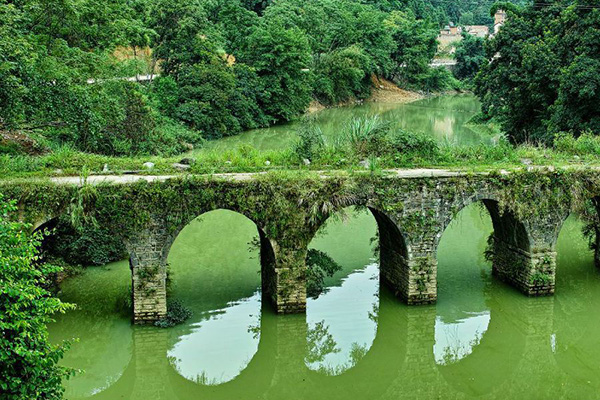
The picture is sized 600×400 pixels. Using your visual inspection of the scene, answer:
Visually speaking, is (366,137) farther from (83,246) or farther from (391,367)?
(83,246)

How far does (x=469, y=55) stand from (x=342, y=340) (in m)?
Result: 56.9

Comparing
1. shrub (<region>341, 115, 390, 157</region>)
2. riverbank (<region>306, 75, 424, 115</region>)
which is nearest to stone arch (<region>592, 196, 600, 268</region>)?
shrub (<region>341, 115, 390, 157</region>)

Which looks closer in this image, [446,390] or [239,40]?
[446,390]

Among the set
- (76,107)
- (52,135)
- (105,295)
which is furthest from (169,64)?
(105,295)

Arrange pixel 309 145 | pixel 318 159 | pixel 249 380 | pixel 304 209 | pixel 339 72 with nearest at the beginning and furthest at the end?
pixel 249 380, pixel 304 209, pixel 318 159, pixel 309 145, pixel 339 72

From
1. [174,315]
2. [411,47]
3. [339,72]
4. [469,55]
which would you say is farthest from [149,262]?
[469,55]

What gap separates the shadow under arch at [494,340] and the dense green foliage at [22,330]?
6698 mm

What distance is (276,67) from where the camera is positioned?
127 feet

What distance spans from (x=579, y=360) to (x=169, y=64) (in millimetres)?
27007

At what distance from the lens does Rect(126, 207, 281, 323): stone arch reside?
1166cm

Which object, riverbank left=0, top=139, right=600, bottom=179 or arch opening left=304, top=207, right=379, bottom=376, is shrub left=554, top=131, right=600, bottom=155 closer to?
riverbank left=0, top=139, right=600, bottom=179

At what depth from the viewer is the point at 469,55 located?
64.1m

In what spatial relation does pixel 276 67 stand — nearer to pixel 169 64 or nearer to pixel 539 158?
pixel 169 64

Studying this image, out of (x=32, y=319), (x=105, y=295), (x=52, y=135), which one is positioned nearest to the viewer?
(x=32, y=319)
